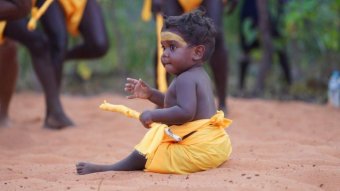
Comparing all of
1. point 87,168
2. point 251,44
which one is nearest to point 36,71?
point 87,168

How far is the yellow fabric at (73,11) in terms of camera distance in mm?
5891

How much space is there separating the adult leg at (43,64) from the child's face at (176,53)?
2137 millimetres

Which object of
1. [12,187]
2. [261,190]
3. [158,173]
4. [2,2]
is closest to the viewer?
[261,190]

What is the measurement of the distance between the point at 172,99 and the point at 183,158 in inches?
11.7

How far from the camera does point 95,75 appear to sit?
35.1ft

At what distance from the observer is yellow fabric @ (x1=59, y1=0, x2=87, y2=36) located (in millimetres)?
5891

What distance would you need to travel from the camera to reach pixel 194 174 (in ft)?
11.7

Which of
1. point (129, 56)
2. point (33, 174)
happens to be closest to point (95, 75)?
point (129, 56)

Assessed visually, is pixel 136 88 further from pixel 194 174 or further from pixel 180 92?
pixel 194 174

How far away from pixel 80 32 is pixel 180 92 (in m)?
2.69

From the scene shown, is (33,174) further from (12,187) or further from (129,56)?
(129,56)

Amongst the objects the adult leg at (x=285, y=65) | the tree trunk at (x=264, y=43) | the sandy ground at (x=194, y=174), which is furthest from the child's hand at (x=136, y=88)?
the adult leg at (x=285, y=65)

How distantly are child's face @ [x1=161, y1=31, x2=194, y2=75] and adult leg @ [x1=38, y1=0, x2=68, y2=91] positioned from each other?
2.30 metres

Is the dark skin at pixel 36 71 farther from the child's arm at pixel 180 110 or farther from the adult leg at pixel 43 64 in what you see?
the child's arm at pixel 180 110
